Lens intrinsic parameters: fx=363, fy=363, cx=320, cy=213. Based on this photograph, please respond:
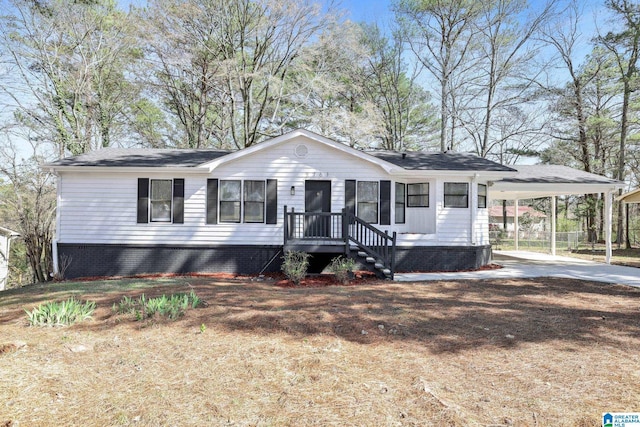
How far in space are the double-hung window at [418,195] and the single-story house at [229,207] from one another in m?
0.56

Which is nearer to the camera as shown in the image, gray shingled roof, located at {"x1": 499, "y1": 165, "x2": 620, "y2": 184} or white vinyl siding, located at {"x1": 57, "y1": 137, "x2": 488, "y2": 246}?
white vinyl siding, located at {"x1": 57, "y1": 137, "x2": 488, "y2": 246}

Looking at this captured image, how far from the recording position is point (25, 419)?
107 inches

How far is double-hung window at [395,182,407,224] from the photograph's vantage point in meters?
12.0

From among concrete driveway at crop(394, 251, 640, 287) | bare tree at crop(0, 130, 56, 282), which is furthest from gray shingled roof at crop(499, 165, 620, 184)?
bare tree at crop(0, 130, 56, 282)

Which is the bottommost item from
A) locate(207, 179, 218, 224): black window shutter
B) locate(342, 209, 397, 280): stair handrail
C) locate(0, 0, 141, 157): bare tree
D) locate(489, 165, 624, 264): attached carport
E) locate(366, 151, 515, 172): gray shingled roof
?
locate(342, 209, 397, 280): stair handrail

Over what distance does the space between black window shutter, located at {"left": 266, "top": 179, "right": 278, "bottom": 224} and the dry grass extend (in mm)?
4926

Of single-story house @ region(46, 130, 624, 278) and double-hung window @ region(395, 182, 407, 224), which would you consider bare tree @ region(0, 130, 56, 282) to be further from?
double-hung window @ region(395, 182, 407, 224)

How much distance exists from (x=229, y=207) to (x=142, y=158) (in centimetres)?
332

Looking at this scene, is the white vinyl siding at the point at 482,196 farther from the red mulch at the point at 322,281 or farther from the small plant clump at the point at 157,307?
the small plant clump at the point at 157,307

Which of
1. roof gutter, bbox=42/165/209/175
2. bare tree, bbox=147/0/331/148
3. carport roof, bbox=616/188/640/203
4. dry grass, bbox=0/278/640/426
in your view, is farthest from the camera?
bare tree, bbox=147/0/331/148

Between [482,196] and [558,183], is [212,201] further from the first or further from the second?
[558,183]

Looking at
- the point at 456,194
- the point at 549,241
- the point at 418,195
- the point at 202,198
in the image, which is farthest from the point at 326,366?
the point at 549,241

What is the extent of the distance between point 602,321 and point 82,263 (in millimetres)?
12644

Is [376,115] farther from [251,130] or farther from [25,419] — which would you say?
[25,419]
